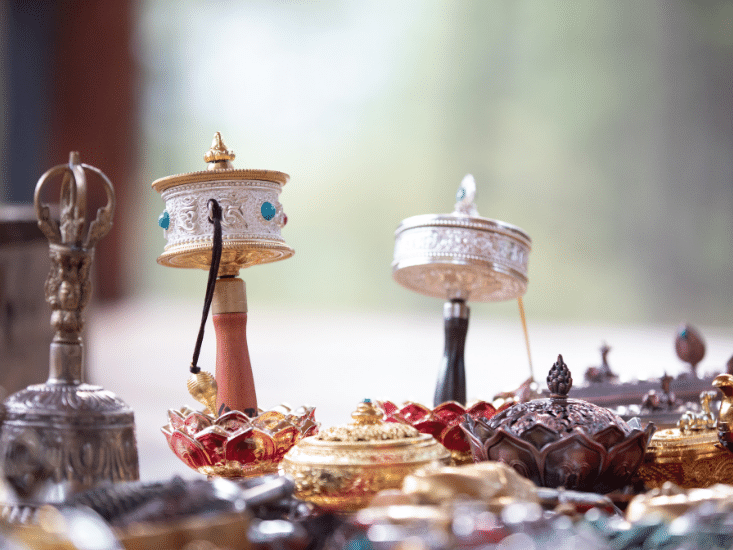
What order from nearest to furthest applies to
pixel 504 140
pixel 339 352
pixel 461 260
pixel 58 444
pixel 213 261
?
1. pixel 58 444
2. pixel 213 261
3. pixel 461 260
4. pixel 504 140
5. pixel 339 352

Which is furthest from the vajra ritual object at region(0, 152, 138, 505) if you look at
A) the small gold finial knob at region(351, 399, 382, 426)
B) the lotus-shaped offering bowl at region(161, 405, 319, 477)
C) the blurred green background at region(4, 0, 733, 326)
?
the blurred green background at region(4, 0, 733, 326)

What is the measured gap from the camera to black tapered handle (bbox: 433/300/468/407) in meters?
1.36

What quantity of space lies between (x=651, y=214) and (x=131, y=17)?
3.79 metres

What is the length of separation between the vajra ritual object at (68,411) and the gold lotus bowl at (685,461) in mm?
649

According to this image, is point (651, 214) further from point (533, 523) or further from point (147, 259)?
point (533, 523)

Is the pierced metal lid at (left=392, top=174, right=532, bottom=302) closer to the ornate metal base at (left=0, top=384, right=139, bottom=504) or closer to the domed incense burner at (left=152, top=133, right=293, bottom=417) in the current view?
the domed incense burner at (left=152, top=133, right=293, bottom=417)

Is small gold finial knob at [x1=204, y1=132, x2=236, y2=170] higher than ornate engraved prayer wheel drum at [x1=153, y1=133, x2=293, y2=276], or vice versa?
small gold finial knob at [x1=204, y1=132, x2=236, y2=170]

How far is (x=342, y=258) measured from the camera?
4836 millimetres

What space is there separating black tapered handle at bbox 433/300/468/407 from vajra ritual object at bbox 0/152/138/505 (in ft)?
2.23

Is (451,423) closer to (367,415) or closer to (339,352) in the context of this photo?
(367,415)

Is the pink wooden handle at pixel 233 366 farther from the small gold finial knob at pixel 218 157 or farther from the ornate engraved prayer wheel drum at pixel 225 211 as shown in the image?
the small gold finial knob at pixel 218 157

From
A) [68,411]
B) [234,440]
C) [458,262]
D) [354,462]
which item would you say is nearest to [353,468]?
[354,462]

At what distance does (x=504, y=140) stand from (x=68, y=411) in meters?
4.43

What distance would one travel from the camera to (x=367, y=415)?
913mm
